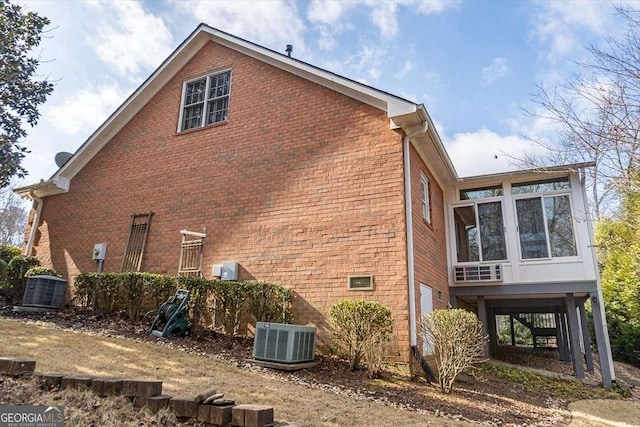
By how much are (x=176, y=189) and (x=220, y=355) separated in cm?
535

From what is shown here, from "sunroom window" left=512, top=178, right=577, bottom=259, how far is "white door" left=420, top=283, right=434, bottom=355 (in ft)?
11.3

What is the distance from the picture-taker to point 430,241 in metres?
9.23

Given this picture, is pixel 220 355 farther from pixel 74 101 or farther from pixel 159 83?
pixel 159 83

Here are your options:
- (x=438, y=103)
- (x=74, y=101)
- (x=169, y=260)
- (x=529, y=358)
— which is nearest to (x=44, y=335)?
(x=169, y=260)

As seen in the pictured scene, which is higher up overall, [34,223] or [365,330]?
[34,223]

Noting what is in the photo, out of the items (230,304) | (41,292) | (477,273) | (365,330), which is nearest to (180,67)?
(41,292)

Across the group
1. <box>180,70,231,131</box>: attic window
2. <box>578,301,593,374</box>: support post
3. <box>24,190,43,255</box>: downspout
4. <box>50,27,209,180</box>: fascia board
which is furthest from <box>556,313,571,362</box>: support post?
Result: <box>24,190,43,255</box>: downspout

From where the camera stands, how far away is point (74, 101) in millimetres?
9781

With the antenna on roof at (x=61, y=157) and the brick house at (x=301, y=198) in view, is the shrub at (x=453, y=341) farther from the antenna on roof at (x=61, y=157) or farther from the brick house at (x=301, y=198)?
the antenna on roof at (x=61, y=157)

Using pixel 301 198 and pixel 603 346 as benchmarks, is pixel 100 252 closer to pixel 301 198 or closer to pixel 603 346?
pixel 301 198

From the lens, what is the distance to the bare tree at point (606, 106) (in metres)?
5.61

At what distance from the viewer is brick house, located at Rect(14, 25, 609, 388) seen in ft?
25.9

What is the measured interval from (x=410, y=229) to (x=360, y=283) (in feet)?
4.56

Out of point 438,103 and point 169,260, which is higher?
point 438,103
